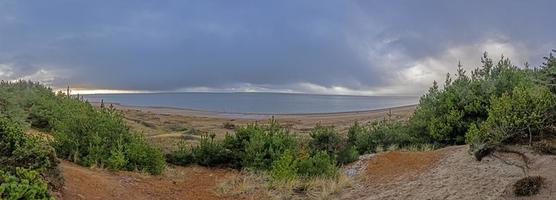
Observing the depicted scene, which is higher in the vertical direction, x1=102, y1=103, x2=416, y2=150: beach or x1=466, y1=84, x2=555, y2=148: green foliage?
x1=466, y1=84, x2=555, y2=148: green foliage

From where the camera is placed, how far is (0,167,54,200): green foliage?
16.4ft

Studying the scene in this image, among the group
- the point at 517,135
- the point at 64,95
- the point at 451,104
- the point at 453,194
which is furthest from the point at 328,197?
the point at 64,95

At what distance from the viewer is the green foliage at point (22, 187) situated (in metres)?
4.99

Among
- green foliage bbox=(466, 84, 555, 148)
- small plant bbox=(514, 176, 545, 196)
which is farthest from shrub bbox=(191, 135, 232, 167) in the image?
small plant bbox=(514, 176, 545, 196)

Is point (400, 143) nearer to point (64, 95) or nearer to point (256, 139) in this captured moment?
point (256, 139)

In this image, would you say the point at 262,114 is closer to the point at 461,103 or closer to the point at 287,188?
the point at 461,103

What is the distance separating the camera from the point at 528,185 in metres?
7.62

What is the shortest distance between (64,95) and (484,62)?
58.1 feet

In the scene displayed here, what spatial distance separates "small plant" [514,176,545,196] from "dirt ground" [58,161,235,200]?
601 cm

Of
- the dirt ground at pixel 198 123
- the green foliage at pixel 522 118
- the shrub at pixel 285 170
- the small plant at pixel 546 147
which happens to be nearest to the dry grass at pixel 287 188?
the shrub at pixel 285 170

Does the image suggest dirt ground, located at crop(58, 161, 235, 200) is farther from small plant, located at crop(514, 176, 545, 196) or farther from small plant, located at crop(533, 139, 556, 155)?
small plant, located at crop(533, 139, 556, 155)

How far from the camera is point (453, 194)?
852 cm

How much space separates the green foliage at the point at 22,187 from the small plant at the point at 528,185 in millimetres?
6350

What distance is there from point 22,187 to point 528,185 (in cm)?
666
